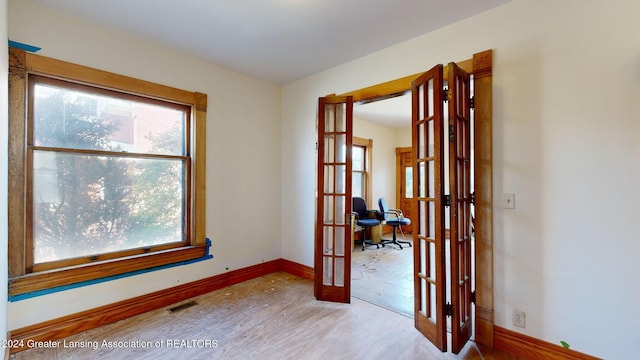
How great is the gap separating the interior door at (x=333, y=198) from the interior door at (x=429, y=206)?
816 mm

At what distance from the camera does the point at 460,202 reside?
2.07 m

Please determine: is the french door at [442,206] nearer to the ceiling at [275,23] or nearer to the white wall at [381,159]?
the ceiling at [275,23]

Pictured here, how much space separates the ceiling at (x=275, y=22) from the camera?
2.11m

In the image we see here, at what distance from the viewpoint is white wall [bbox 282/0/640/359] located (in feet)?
5.45

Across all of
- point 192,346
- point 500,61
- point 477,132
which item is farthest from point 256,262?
point 500,61

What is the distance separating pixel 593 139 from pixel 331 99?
7.19ft

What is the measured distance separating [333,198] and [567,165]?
1.98m

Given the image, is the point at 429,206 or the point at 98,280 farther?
the point at 98,280

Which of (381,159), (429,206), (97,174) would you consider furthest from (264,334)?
(381,159)

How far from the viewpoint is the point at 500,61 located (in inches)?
82.7

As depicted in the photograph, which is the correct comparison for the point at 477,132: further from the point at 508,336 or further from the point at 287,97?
the point at 287,97

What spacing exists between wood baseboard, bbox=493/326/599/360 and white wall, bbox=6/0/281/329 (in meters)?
2.74

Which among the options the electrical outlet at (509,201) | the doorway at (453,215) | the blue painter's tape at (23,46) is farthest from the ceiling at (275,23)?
the electrical outlet at (509,201)

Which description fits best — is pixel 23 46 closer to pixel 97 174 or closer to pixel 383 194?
pixel 97 174
